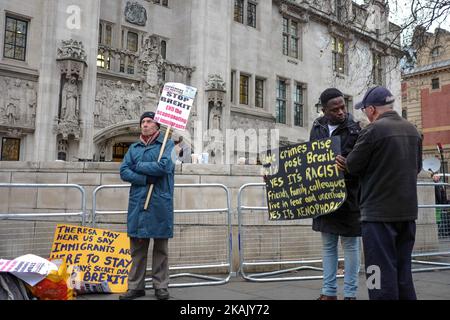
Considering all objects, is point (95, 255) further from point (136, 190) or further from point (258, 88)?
point (258, 88)

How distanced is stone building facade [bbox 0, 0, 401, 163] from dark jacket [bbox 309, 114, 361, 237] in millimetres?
6024

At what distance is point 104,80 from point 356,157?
15.2m

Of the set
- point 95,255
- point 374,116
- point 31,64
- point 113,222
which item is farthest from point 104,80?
point 374,116

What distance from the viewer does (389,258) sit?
379 cm

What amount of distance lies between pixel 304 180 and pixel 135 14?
1666 cm

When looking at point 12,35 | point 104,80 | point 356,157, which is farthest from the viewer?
point 104,80

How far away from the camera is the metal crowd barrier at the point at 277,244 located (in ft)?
25.8

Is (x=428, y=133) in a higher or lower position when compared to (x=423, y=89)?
lower

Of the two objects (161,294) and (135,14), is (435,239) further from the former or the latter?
(135,14)

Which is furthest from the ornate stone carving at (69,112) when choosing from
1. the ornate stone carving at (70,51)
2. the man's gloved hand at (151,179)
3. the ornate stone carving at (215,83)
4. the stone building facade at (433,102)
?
the stone building facade at (433,102)

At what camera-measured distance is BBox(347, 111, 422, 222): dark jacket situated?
3.88m

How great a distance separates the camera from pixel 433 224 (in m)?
8.92

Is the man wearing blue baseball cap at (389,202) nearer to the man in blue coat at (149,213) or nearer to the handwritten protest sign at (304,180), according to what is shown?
the handwritten protest sign at (304,180)

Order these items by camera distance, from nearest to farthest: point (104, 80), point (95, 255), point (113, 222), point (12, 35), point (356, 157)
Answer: point (356, 157) < point (95, 255) < point (113, 222) < point (12, 35) < point (104, 80)
